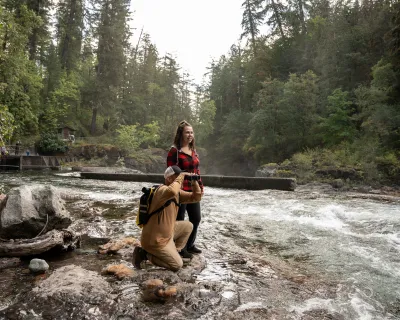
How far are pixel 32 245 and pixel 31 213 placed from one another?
69 centimetres

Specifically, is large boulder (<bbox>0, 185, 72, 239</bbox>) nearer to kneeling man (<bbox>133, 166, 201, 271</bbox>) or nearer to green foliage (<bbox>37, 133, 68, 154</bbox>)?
kneeling man (<bbox>133, 166, 201, 271</bbox>)

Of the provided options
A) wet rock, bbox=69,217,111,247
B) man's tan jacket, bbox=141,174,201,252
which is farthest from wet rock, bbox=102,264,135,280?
wet rock, bbox=69,217,111,247

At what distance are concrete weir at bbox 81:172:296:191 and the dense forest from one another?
6.20 meters

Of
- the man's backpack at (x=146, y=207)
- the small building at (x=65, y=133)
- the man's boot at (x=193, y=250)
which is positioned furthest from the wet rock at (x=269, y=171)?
the small building at (x=65, y=133)

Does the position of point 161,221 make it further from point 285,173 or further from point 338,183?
point 285,173

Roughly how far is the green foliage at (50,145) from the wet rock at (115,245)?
2864 centimetres

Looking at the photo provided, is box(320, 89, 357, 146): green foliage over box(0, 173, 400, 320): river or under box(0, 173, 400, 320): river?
over

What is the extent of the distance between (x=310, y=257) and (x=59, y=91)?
38843mm

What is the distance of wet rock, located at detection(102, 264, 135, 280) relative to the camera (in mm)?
3419

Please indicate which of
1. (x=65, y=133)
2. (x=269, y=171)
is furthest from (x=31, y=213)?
(x=65, y=133)

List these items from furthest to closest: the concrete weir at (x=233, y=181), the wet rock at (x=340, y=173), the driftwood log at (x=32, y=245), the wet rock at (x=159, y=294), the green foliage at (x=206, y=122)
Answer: the green foliage at (x=206, y=122) < the wet rock at (x=340, y=173) < the concrete weir at (x=233, y=181) < the driftwood log at (x=32, y=245) < the wet rock at (x=159, y=294)

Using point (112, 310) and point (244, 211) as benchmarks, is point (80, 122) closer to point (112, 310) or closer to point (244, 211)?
point (244, 211)

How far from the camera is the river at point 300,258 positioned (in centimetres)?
301

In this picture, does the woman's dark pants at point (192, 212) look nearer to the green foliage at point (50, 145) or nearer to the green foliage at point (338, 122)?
the green foliage at point (338, 122)
